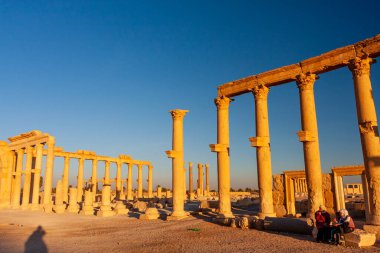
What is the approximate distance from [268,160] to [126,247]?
30.8ft

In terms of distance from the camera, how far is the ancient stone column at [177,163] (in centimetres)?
2052

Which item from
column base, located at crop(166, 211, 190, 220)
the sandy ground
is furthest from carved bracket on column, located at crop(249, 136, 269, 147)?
column base, located at crop(166, 211, 190, 220)

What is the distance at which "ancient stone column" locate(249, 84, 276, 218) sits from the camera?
17172 mm

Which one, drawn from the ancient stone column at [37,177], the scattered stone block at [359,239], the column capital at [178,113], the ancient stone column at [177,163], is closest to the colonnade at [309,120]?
the column capital at [178,113]

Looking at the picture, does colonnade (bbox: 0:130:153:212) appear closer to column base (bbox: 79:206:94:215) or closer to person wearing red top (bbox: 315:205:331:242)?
column base (bbox: 79:206:94:215)

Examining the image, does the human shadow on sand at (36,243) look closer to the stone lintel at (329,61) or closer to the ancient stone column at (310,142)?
the ancient stone column at (310,142)

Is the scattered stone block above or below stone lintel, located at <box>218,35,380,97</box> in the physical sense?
below

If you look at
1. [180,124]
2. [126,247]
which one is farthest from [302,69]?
[126,247]

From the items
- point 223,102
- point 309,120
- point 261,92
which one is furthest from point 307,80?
point 223,102

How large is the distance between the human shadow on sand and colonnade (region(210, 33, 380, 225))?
9442mm

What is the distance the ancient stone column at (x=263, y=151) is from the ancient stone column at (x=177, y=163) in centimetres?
552

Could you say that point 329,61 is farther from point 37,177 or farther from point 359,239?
point 37,177

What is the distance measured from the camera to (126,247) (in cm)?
1162

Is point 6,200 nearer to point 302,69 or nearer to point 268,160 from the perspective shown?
point 268,160
